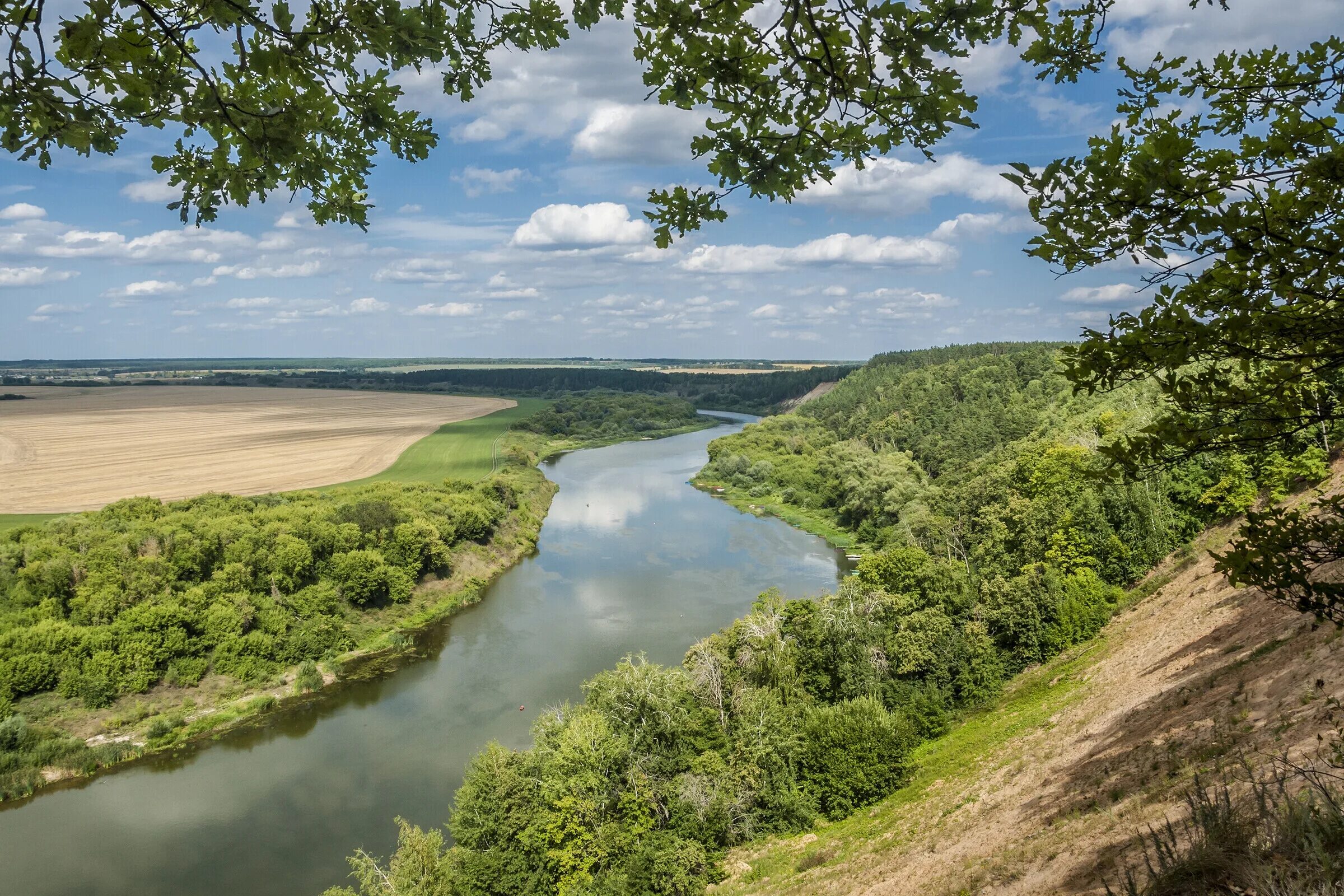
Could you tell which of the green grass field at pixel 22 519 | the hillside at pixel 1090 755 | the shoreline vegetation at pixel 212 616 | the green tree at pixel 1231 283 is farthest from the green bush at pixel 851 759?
the green grass field at pixel 22 519

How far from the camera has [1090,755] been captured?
13.3 meters

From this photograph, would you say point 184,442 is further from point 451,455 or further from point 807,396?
point 807,396

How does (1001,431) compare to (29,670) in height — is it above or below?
above

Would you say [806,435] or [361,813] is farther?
[806,435]

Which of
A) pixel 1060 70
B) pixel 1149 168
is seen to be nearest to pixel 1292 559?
pixel 1149 168

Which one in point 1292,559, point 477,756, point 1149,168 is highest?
point 1149,168

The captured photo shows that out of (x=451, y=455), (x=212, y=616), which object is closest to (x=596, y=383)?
(x=451, y=455)

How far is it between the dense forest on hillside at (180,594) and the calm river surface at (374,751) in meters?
2.87

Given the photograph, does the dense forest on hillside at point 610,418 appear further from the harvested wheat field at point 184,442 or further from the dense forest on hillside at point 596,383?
the dense forest on hillside at point 596,383

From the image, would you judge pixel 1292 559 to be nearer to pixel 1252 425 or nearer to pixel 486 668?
pixel 1252 425

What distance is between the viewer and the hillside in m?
9.30

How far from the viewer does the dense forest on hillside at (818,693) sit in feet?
49.1

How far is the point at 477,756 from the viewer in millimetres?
16125

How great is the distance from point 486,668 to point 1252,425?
27.1 m
